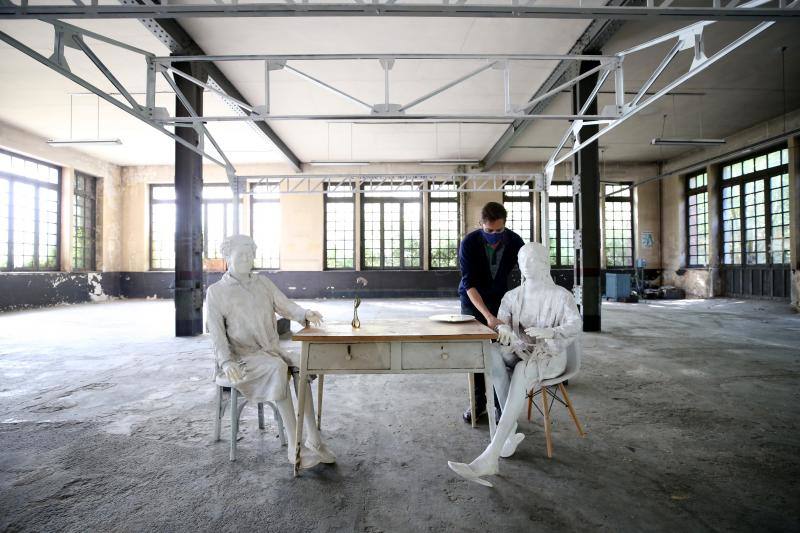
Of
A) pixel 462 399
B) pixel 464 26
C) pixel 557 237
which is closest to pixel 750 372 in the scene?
pixel 462 399

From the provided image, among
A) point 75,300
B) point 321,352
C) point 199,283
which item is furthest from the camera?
point 75,300

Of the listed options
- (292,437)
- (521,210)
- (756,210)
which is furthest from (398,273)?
(292,437)

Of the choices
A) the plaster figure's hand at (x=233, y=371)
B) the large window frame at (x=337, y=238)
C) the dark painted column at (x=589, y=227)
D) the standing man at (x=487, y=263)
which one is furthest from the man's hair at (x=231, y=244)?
the large window frame at (x=337, y=238)

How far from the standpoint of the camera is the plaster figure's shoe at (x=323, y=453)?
7.90 ft

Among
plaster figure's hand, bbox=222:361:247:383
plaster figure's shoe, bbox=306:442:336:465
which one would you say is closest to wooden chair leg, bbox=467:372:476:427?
plaster figure's shoe, bbox=306:442:336:465

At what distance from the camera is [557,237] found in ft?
48.0

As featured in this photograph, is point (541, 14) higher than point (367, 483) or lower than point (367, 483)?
higher

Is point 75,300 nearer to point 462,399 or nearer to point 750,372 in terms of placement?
point 462,399

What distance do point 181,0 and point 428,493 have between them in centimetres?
707

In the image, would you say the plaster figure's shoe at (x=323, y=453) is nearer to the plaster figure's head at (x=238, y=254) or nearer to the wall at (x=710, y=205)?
the plaster figure's head at (x=238, y=254)

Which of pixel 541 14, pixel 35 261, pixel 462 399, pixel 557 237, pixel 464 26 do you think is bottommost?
pixel 462 399

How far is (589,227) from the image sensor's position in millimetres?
6984

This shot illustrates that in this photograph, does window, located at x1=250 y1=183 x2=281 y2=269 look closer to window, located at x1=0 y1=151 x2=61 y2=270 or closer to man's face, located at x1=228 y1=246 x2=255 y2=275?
window, located at x1=0 y1=151 x2=61 y2=270

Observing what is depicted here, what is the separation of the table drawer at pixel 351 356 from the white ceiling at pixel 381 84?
5.68 metres
